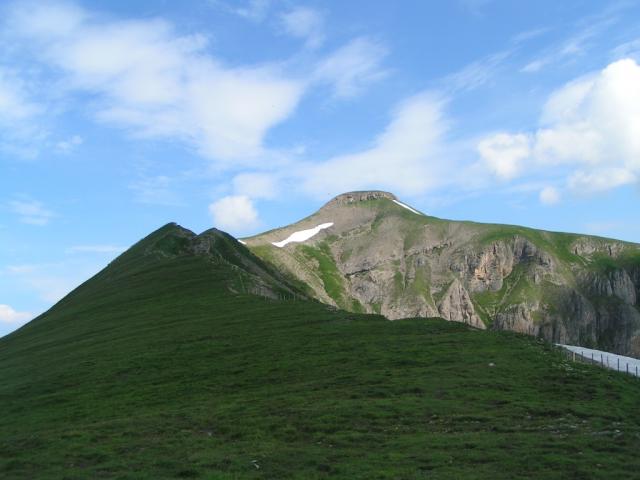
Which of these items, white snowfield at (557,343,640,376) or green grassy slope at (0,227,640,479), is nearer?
green grassy slope at (0,227,640,479)

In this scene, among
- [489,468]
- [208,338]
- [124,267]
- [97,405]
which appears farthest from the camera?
[124,267]

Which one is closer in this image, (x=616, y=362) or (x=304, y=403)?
(x=304, y=403)

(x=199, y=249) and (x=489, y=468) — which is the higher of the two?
(x=199, y=249)

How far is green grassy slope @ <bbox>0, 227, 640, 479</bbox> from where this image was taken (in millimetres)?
28984

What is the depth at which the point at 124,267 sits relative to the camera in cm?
12950

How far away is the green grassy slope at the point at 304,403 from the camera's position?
28984mm

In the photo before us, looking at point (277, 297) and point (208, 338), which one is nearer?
point (208, 338)

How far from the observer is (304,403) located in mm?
41281

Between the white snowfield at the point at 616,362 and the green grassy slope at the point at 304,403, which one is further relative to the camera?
the white snowfield at the point at 616,362

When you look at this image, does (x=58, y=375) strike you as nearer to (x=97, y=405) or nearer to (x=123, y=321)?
(x=97, y=405)

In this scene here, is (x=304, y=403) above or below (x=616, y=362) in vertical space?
below

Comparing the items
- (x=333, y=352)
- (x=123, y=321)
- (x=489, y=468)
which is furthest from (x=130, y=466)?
(x=123, y=321)

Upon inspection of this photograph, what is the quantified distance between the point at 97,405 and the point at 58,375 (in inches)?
519

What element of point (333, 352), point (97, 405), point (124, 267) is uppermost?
point (124, 267)
